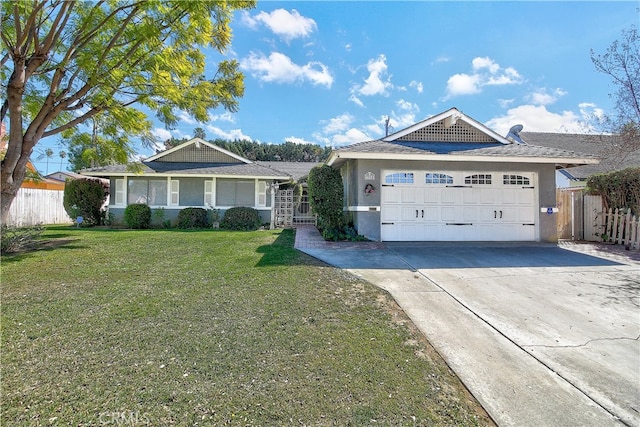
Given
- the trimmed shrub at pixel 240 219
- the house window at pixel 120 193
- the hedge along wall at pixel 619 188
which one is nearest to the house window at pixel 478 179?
the hedge along wall at pixel 619 188

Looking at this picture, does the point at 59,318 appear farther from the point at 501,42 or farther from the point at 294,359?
the point at 501,42

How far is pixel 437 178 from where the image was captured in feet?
33.2

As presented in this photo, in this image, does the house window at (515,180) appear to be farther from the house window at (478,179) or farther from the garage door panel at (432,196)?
the garage door panel at (432,196)

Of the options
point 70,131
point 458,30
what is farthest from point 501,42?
point 70,131

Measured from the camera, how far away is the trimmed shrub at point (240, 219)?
14797 mm

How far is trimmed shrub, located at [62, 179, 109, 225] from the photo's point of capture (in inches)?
587

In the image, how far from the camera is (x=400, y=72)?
1295 cm

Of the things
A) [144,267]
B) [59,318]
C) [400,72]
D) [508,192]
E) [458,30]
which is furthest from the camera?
[400,72]

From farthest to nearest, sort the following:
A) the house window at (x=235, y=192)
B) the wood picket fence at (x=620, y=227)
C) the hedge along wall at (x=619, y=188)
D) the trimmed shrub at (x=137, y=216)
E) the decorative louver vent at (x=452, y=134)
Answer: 1. the house window at (x=235, y=192)
2. the trimmed shrub at (x=137, y=216)
3. the decorative louver vent at (x=452, y=134)
4. the hedge along wall at (x=619, y=188)
5. the wood picket fence at (x=620, y=227)

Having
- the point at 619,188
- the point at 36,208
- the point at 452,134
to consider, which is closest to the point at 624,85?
the point at 619,188

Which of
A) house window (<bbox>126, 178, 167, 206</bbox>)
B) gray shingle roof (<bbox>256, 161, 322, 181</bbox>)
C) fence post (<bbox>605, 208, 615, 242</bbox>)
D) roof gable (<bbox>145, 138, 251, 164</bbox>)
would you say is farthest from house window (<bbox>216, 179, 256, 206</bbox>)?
fence post (<bbox>605, 208, 615, 242</bbox>)

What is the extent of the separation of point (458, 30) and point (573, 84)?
19.3 feet

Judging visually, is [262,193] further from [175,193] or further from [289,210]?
[175,193]

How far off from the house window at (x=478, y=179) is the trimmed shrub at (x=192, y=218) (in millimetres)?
12006
